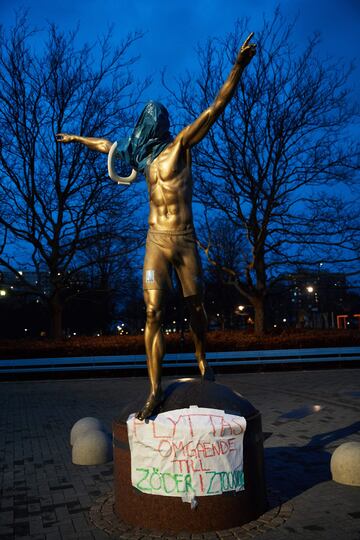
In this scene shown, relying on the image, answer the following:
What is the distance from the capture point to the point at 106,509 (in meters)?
5.02

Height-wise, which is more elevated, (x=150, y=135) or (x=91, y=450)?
(x=150, y=135)

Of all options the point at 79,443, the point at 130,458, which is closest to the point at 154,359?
the point at 130,458

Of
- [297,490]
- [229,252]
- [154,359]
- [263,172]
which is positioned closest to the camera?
[154,359]

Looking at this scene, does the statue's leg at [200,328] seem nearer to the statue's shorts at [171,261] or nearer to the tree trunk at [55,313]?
the statue's shorts at [171,261]

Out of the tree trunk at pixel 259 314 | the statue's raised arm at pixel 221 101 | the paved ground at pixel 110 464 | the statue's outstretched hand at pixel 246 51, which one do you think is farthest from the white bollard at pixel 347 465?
the tree trunk at pixel 259 314

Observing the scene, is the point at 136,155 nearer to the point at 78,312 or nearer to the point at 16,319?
the point at 78,312

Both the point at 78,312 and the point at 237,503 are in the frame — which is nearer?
the point at 237,503

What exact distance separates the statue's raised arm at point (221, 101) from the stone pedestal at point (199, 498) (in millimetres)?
2423

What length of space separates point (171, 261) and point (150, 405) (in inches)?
55.6

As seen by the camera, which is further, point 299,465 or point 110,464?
point 110,464

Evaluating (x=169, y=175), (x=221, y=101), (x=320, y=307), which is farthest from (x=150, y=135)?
(x=320, y=307)

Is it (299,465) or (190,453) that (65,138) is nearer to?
(190,453)

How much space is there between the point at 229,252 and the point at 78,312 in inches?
811

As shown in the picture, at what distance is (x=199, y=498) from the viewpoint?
14.0ft
